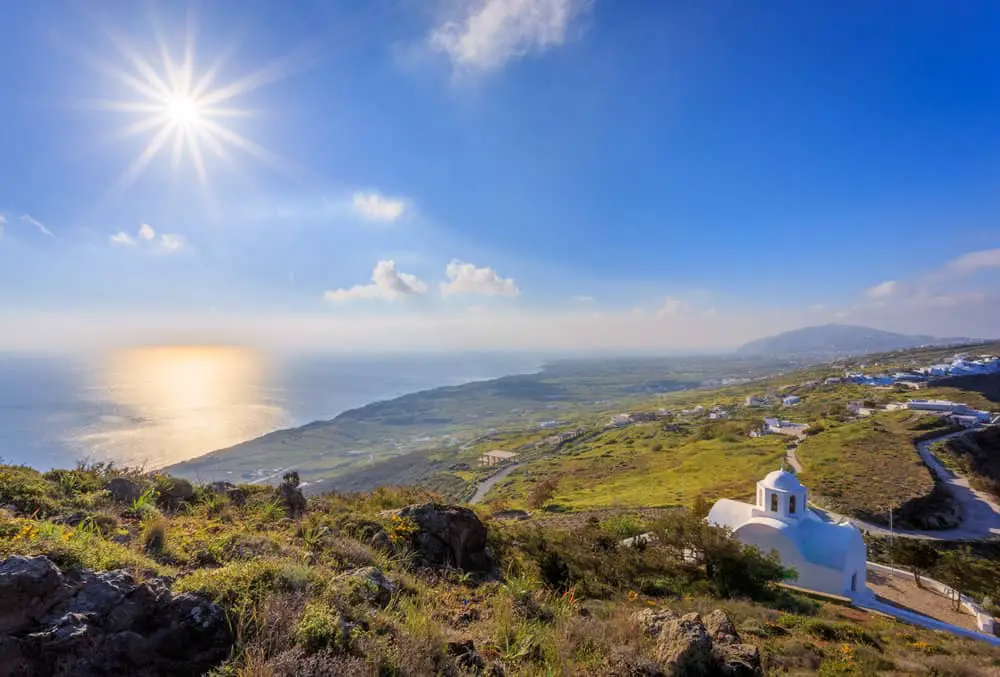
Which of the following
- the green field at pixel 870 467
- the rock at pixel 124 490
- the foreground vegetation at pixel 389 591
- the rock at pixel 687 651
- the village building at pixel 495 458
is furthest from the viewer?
the village building at pixel 495 458

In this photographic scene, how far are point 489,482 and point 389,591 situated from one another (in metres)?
53.6

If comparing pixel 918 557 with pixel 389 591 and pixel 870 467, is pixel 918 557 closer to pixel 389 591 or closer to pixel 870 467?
pixel 389 591

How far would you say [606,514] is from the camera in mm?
26453

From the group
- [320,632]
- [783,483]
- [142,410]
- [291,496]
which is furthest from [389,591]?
[142,410]

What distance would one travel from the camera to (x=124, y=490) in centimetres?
712

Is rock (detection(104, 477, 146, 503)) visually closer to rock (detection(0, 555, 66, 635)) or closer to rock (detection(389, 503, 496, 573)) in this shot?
rock (detection(389, 503, 496, 573))

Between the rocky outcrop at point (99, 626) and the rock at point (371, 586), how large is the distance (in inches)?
44.6

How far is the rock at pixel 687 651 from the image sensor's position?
3.69 meters

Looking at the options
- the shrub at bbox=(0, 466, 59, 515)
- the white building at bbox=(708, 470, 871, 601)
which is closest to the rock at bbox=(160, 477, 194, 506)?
the shrub at bbox=(0, 466, 59, 515)

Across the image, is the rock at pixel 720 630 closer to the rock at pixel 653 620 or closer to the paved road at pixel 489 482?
the rock at pixel 653 620

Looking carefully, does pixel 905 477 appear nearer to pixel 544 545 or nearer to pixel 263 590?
pixel 544 545

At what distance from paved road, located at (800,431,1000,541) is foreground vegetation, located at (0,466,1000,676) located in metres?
19.2

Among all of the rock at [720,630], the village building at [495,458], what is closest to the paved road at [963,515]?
the rock at [720,630]

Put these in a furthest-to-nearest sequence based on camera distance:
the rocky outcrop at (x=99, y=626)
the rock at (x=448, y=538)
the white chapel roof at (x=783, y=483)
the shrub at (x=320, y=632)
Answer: the white chapel roof at (x=783, y=483) → the rock at (x=448, y=538) → the shrub at (x=320, y=632) → the rocky outcrop at (x=99, y=626)
